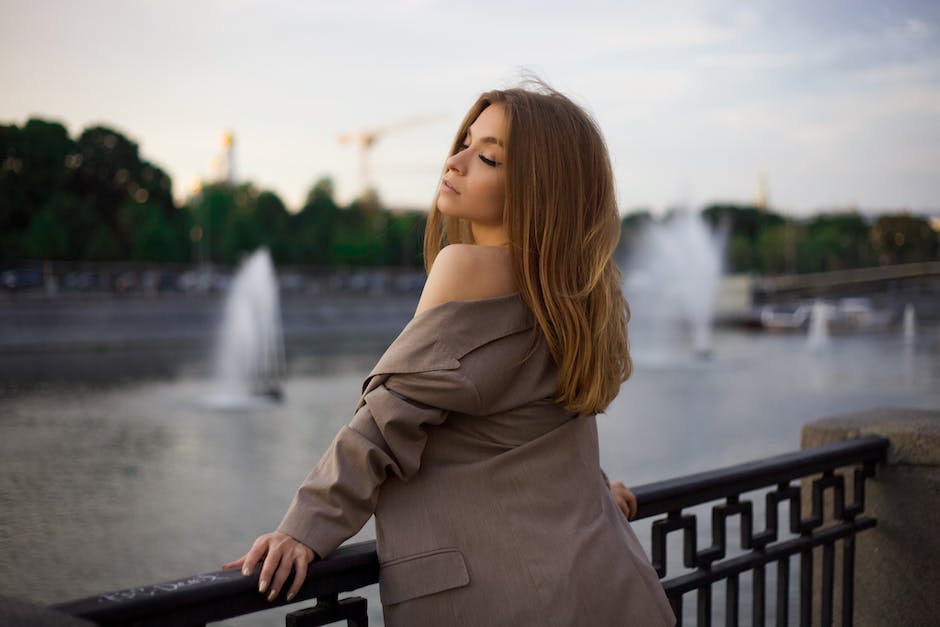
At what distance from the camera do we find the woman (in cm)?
147

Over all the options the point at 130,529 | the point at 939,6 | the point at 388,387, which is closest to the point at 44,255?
the point at 130,529

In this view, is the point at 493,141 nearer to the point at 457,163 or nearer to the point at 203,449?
the point at 457,163

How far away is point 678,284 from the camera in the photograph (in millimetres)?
44906

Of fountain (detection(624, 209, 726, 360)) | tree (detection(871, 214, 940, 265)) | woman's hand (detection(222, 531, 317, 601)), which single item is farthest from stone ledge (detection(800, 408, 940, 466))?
tree (detection(871, 214, 940, 265))

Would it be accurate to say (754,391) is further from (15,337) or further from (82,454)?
(15,337)

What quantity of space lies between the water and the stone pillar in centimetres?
438

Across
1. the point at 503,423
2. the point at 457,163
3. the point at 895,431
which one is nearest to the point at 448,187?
the point at 457,163

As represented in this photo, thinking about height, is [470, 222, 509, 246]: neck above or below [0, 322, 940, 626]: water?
above

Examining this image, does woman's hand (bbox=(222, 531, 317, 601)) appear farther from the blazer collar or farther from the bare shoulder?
the bare shoulder

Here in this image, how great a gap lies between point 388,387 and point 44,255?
1877 inches

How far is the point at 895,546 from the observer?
296 cm

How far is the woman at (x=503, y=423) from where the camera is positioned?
57.7 inches

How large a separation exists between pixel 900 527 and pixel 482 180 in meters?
1.98

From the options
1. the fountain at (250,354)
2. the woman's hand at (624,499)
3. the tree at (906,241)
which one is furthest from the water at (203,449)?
the tree at (906,241)
